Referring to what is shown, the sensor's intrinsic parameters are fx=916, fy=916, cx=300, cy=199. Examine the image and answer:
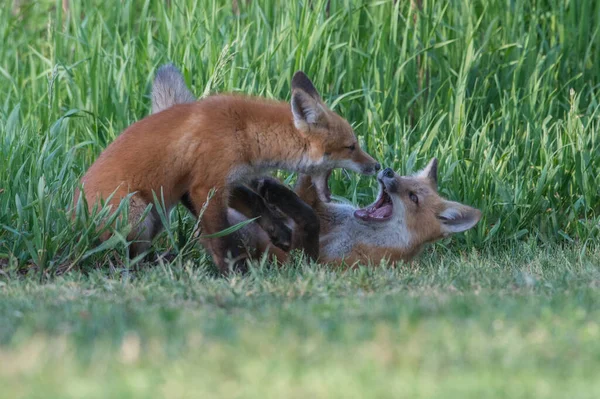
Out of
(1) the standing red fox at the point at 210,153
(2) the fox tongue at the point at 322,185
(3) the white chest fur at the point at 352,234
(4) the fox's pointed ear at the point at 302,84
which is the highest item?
(4) the fox's pointed ear at the point at 302,84

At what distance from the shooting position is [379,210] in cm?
621

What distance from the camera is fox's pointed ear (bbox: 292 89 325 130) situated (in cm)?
547

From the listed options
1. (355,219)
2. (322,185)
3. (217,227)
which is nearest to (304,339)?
(217,227)

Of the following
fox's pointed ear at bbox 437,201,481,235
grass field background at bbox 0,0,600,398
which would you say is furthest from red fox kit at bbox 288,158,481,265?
grass field background at bbox 0,0,600,398

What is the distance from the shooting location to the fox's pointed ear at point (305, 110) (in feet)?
18.0

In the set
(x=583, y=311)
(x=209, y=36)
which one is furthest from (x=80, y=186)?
(x=583, y=311)

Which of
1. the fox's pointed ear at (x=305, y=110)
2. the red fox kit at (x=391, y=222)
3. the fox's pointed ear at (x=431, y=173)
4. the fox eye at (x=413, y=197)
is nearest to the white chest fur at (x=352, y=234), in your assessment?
the red fox kit at (x=391, y=222)

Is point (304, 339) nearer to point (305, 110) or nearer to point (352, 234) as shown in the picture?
point (305, 110)

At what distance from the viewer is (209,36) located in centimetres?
721

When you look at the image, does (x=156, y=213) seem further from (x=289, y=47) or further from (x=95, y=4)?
(x=95, y=4)

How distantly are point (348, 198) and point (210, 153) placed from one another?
180 centimetres

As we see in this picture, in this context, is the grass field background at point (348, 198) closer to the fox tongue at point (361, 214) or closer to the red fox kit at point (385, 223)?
the red fox kit at point (385, 223)

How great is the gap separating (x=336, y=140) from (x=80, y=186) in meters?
1.57

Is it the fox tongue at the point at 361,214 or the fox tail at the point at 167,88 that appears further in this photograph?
the fox tail at the point at 167,88
